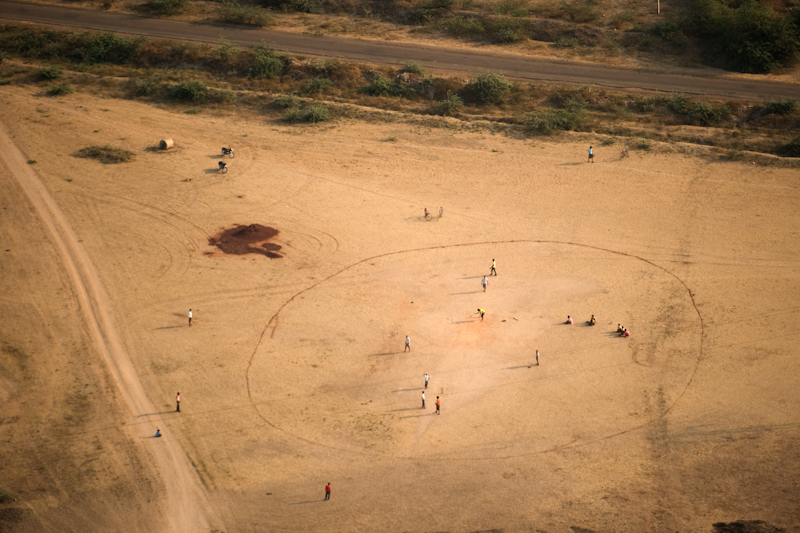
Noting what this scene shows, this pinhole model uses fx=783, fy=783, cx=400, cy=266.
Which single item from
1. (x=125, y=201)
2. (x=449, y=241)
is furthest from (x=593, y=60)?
(x=125, y=201)

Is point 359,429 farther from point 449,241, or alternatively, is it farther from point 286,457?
point 449,241

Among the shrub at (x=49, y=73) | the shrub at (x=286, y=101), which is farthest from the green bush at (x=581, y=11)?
the shrub at (x=49, y=73)

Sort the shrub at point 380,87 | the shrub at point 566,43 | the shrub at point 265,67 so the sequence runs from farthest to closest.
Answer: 1. the shrub at point 566,43
2. the shrub at point 265,67
3. the shrub at point 380,87

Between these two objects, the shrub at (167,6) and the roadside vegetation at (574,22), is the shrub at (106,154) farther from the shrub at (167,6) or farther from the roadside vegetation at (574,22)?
the shrub at (167,6)

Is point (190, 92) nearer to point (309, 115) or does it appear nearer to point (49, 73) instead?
point (309, 115)

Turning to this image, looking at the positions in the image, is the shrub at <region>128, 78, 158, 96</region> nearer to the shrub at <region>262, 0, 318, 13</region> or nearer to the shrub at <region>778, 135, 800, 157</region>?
the shrub at <region>262, 0, 318, 13</region>

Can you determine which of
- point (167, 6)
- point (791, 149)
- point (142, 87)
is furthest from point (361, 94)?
point (791, 149)
